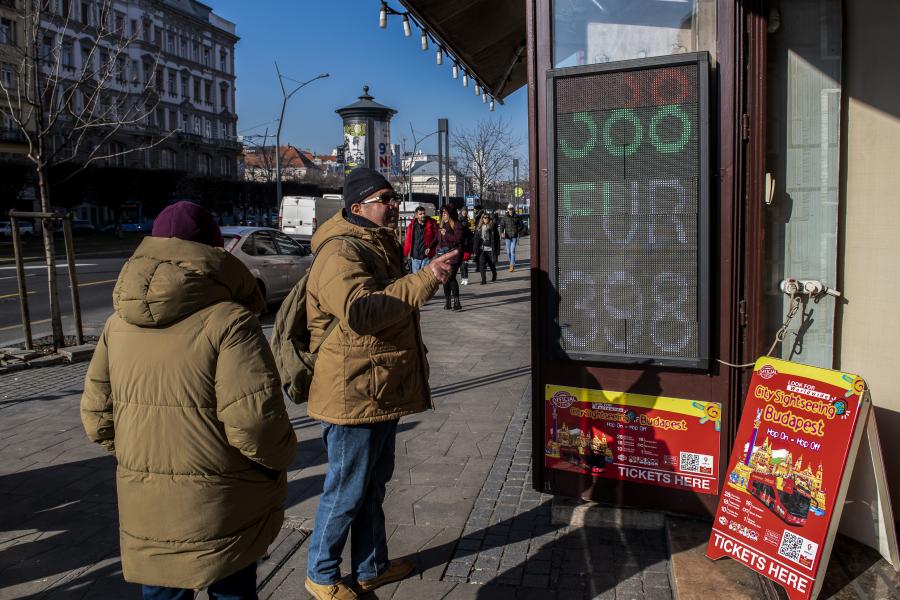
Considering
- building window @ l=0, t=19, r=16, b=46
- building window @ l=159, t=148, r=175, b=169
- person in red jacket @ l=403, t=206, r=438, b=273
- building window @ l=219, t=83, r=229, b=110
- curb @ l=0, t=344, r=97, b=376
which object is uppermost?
building window @ l=219, t=83, r=229, b=110

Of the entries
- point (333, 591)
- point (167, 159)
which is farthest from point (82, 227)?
point (333, 591)

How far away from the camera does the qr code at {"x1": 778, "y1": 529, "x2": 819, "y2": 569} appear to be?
3.00 m

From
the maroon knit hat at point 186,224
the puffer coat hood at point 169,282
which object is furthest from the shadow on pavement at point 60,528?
the maroon knit hat at point 186,224

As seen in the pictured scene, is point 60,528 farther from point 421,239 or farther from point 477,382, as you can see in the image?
point 421,239

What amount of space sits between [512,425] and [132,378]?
13.2ft

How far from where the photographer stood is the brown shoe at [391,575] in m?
3.40

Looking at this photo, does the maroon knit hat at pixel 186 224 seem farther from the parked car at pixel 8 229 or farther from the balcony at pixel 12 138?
the parked car at pixel 8 229

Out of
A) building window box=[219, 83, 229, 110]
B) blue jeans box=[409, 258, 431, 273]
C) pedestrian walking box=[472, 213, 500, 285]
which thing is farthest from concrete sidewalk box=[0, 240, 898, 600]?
building window box=[219, 83, 229, 110]

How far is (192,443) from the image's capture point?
2332mm

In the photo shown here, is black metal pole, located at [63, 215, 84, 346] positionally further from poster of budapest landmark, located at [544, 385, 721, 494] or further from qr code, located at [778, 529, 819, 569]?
qr code, located at [778, 529, 819, 569]

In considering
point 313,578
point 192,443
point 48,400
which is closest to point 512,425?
point 313,578

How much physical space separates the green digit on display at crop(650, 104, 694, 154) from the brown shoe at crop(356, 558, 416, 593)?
2342mm

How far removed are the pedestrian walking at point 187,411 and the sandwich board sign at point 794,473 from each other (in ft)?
6.85

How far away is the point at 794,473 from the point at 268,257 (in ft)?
38.1
